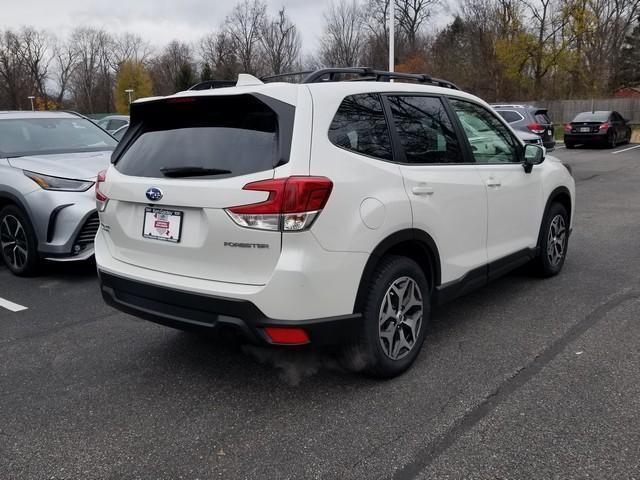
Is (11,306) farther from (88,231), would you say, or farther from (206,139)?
(206,139)

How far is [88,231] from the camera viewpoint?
550 centimetres

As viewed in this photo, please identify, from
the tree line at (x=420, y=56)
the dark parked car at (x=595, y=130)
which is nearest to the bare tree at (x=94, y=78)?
the tree line at (x=420, y=56)

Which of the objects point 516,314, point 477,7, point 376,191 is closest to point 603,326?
point 516,314

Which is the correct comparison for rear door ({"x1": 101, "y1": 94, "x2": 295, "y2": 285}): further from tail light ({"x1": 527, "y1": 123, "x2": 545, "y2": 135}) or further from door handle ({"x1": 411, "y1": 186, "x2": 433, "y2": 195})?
tail light ({"x1": 527, "y1": 123, "x2": 545, "y2": 135})

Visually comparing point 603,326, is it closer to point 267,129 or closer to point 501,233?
point 501,233

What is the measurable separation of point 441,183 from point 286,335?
1.44 metres

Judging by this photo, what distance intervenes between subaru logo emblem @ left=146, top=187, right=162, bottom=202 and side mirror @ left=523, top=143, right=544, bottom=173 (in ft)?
9.60

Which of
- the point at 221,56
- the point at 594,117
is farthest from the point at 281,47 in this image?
the point at 594,117

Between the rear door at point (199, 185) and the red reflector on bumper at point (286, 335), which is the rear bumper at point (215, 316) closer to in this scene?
the red reflector on bumper at point (286, 335)

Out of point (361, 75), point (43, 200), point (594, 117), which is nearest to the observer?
point (361, 75)

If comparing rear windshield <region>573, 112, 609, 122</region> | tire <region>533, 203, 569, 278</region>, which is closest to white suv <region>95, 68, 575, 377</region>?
tire <region>533, 203, 569, 278</region>

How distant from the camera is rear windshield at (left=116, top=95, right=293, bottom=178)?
2924 millimetres

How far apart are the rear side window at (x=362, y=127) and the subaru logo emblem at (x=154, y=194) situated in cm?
95

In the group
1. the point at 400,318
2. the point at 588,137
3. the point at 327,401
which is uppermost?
the point at 588,137
